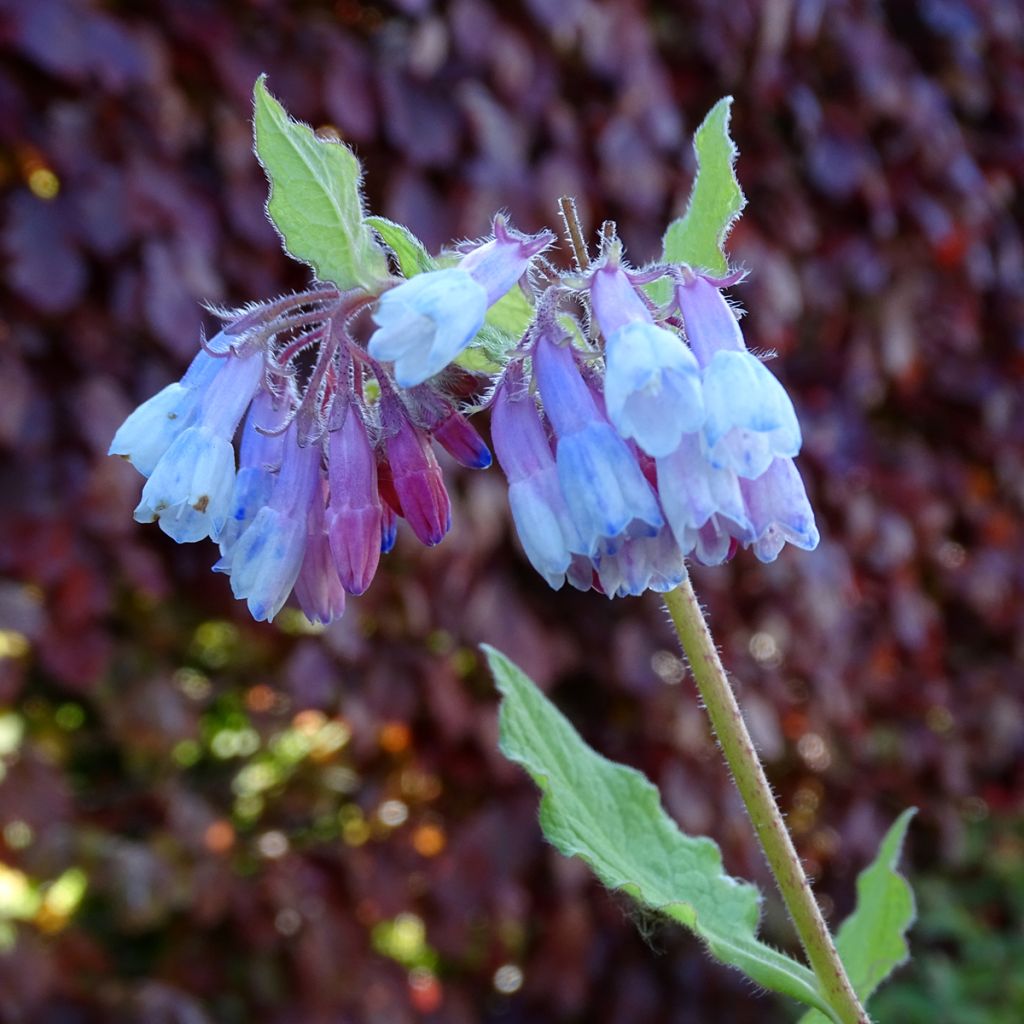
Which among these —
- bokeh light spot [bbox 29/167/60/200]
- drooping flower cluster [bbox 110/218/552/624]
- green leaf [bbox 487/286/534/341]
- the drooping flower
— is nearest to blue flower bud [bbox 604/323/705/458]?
the drooping flower

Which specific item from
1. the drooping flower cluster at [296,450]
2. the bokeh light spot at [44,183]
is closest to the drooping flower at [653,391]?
the drooping flower cluster at [296,450]

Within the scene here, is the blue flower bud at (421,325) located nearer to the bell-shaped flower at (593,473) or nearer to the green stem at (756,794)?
the bell-shaped flower at (593,473)

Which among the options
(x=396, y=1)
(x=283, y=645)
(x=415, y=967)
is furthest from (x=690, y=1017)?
(x=396, y=1)

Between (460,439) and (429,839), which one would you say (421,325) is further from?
(429,839)

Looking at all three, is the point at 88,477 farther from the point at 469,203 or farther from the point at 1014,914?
the point at 1014,914

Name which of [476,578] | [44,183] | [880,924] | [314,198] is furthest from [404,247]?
[476,578]

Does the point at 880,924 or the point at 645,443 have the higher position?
the point at 645,443

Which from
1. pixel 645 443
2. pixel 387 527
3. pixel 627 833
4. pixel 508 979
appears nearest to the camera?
pixel 645 443
